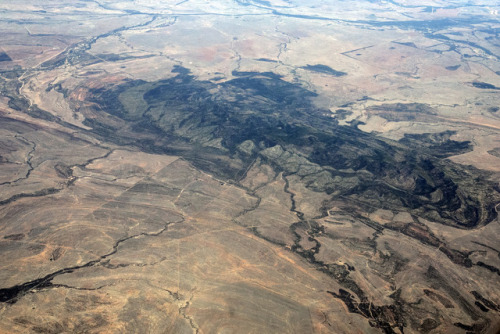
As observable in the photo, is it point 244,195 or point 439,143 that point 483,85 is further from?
point 244,195

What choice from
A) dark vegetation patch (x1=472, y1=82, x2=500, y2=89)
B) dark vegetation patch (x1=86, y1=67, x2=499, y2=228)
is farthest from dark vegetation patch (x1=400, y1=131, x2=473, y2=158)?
dark vegetation patch (x1=472, y1=82, x2=500, y2=89)

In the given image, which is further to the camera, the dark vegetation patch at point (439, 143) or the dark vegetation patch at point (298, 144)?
the dark vegetation patch at point (439, 143)

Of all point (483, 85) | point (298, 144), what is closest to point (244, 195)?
point (298, 144)

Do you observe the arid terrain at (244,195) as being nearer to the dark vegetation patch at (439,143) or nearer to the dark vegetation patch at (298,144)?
the dark vegetation patch at (298,144)

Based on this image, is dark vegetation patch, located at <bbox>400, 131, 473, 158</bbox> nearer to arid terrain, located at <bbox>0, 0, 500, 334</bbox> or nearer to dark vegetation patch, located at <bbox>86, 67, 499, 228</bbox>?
dark vegetation patch, located at <bbox>86, 67, 499, 228</bbox>

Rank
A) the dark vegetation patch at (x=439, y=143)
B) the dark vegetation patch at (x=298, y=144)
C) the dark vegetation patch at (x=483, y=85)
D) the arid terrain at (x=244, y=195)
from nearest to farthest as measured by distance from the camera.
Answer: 1. the arid terrain at (x=244, y=195)
2. the dark vegetation patch at (x=298, y=144)
3. the dark vegetation patch at (x=439, y=143)
4. the dark vegetation patch at (x=483, y=85)

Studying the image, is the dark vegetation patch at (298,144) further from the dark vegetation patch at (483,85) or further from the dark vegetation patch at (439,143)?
the dark vegetation patch at (483,85)

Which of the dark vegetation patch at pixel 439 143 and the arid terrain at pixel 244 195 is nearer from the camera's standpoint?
the arid terrain at pixel 244 195

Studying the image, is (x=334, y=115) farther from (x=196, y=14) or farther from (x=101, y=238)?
(x=196, y=14)

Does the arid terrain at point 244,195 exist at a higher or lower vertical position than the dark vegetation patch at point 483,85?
lower

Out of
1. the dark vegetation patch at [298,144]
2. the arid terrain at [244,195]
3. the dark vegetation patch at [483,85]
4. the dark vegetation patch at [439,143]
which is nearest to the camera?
the arid terrain at [244,195]

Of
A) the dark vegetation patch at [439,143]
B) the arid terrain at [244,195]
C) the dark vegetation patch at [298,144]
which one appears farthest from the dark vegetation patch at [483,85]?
the dark vegetation patch at [439,143]
